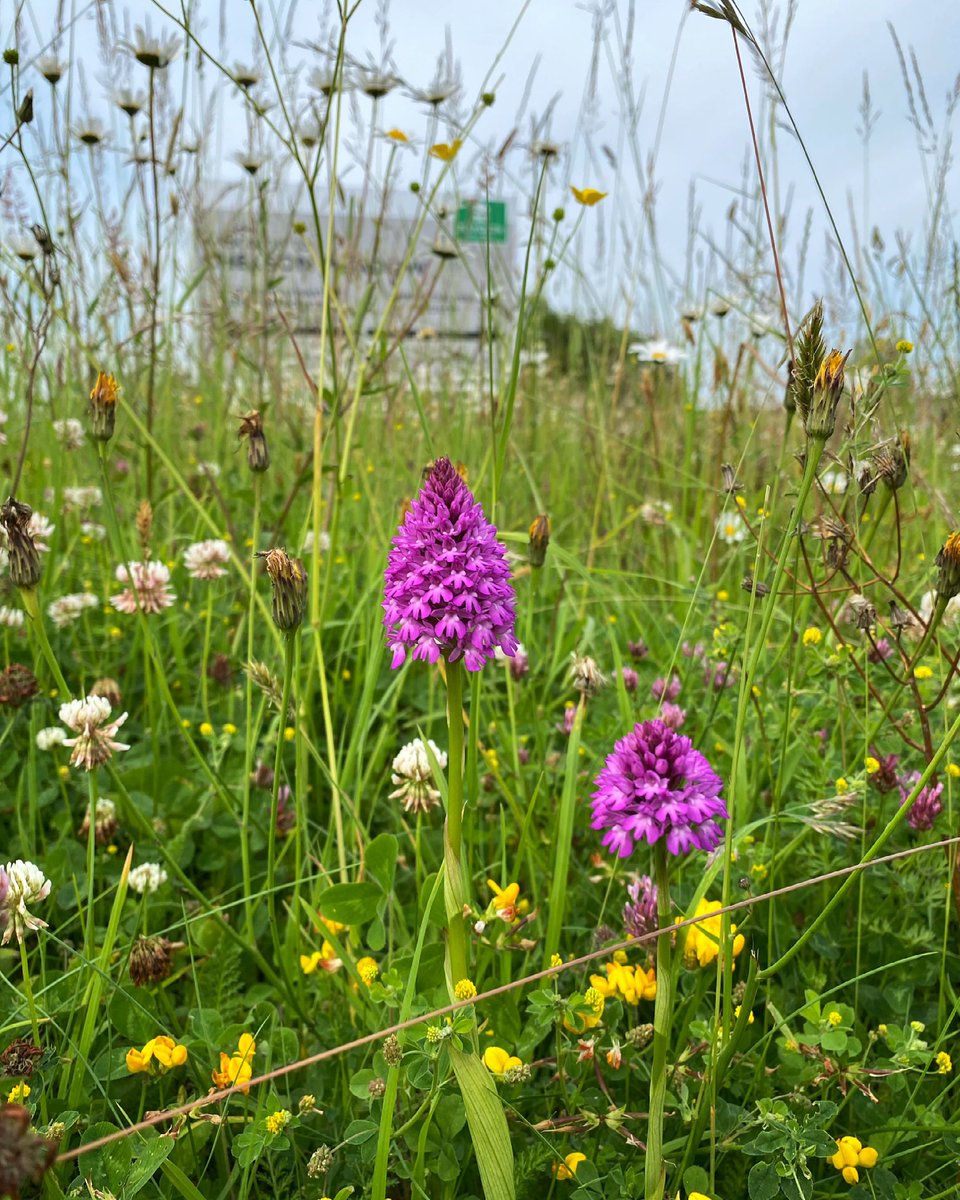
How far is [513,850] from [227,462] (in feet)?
8.50

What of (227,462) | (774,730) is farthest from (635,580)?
(227,462)

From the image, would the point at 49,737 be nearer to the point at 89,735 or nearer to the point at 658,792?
the point at 89,735

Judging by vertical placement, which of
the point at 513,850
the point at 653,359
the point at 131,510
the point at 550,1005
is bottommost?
the point at 513,850

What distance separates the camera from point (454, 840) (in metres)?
0.83

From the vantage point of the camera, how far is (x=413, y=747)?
116 cm

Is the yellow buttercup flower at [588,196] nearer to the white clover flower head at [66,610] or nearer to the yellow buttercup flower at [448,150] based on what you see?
the yellow buttercup flower at [448,150]

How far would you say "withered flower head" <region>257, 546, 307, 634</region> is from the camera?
981mm

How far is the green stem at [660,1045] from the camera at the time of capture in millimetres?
760

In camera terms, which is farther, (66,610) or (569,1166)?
(66,610)

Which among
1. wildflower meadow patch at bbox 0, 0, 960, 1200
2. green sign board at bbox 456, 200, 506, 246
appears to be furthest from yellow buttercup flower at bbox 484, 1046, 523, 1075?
green sign board at bbox 456, 200, 506, 246

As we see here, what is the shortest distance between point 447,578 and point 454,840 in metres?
0.25

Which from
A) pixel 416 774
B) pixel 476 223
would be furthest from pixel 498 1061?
pixel 476 223

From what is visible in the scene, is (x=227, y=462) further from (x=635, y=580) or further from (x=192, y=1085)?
(x=192, y=1085)

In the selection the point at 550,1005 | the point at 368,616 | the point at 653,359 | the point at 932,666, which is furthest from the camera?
the point at 653,359
